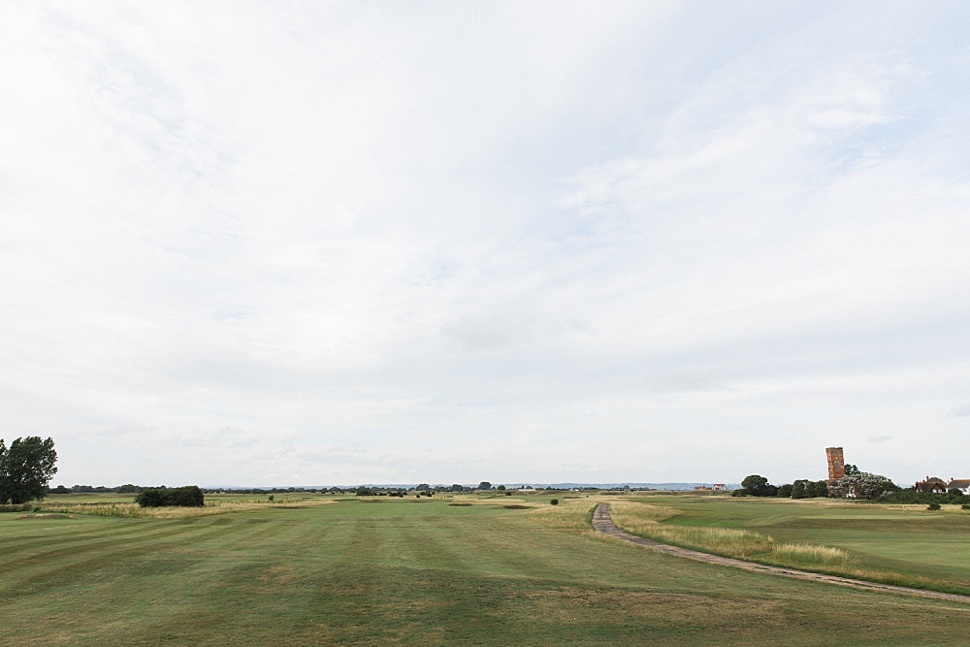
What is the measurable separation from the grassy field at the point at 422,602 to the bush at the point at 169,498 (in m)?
56.2

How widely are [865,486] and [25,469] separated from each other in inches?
6733

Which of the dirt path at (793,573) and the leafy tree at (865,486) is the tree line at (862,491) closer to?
the leafy tree at (865,486)

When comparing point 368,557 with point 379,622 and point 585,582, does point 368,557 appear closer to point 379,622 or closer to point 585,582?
point 585,582

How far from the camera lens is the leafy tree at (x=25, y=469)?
9869 centimetres

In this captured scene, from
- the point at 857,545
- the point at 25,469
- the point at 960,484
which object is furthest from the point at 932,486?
the point at 25,469

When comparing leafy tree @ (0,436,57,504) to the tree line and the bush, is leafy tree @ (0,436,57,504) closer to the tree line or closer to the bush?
the bush

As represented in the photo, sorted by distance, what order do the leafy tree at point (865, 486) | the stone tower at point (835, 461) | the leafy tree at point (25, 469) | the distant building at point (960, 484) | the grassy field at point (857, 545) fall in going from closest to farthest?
the grassy field at point (857, 545), the leafy tree at point (25, 469), the leafy tree at point (865, 486), the stone tower at point (835, 461), the distant building at point (960, 484)

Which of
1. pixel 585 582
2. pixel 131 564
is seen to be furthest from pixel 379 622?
pixel 131 564

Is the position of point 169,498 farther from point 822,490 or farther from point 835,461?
point 835,461

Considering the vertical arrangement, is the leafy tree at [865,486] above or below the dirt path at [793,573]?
below

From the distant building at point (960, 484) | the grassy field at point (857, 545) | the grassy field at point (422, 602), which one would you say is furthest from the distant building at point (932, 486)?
the grassy field at point (422, 602)

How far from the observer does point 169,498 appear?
8100cm

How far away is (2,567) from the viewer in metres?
22.5

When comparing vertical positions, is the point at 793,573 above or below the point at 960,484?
above
